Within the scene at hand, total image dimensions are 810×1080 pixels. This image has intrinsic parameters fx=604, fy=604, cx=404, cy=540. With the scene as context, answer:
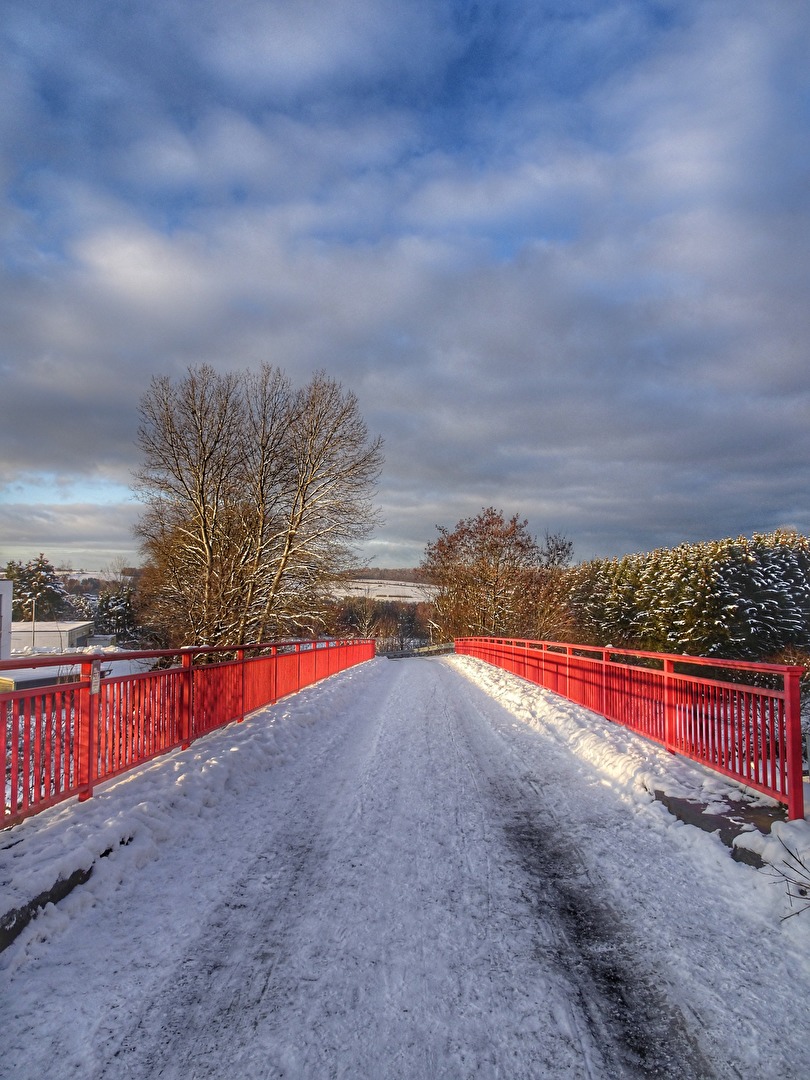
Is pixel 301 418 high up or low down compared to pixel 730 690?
up

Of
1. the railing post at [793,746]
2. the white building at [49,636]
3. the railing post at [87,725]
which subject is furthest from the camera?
the white building at [49,636]

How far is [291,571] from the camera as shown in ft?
68.4

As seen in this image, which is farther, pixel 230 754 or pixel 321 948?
pixel 230 754

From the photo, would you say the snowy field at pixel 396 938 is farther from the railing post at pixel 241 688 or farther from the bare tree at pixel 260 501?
the bare tree at pixel 260 501

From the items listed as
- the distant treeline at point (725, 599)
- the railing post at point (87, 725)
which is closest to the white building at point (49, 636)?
the distant treeline at point (725, 599)

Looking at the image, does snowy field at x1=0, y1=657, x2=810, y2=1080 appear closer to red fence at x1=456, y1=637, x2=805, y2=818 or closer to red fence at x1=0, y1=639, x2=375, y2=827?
red fence at x1=0, y1=639, x2=375, y2=827

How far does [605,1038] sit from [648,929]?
42.2 inches

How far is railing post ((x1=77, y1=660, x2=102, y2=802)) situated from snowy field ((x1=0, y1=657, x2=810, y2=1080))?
→ 180 millimetres

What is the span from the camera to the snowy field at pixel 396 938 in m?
2.59

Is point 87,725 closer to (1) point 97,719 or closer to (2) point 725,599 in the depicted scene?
(1) point 97,719

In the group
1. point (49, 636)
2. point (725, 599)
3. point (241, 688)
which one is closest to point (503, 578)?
point (725, 599)

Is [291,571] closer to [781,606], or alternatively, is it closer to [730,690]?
[730,690]

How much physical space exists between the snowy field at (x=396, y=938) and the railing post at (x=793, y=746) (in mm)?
299

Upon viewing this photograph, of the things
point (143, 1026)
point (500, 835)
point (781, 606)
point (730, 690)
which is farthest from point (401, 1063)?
point (781, 606)
